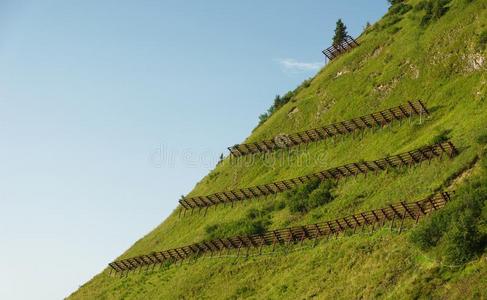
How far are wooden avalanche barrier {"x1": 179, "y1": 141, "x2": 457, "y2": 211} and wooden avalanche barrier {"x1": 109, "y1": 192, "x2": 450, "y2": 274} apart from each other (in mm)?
7715

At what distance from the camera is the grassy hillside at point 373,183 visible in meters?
43.0

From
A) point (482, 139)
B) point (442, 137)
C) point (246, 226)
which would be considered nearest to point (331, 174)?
point (246, 226)

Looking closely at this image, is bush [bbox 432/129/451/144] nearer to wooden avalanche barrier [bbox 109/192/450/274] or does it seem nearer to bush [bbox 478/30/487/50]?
wooden avalanche barrier [bbox 109/192/450/274]

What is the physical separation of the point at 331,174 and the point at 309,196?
12.5ft

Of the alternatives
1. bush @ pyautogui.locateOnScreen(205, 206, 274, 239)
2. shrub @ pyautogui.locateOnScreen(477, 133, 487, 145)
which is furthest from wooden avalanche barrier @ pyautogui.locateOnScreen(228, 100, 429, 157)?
shrub @ pyautogui.locateOnScreen(477, 133, 487, 145)

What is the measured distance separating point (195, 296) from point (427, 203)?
77.6 ft

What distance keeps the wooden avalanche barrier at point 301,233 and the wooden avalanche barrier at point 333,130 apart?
20503mm

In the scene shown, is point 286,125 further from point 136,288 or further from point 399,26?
point 136,288

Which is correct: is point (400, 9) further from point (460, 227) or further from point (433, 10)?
point (460, 227)

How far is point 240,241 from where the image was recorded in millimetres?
64875

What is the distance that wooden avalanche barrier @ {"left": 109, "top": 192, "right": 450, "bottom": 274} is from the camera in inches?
1973

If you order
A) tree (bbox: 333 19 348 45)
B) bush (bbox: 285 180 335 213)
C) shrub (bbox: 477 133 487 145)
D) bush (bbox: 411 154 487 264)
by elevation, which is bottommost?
bush (bbox: 411 154 487 264)

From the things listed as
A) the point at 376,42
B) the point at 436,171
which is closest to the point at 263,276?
the point at 436,171

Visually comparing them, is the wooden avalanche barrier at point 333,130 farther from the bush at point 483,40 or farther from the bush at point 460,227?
the bush at point 460,227
